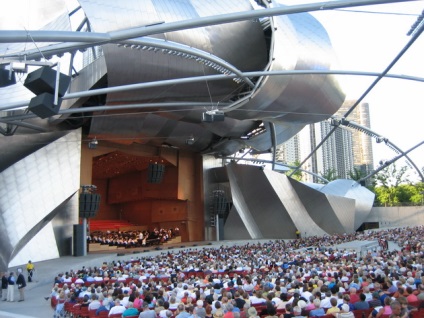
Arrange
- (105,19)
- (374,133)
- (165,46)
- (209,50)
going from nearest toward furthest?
(165,46) < (105,19) < (209,50) < (374,133)

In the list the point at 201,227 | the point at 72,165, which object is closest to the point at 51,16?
the point at 72,165

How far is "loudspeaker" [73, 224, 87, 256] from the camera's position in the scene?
26158 millimetres

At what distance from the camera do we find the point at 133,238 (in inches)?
1432

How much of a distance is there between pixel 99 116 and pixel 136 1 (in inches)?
301

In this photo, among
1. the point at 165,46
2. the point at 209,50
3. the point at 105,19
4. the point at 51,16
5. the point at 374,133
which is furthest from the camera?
the point at 374,133

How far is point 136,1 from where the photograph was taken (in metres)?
21.3

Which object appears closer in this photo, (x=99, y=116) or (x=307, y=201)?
(x=99, y=116)

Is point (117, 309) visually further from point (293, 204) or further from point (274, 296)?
point (293, 204)

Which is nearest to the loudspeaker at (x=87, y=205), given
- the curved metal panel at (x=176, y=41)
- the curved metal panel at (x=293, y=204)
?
the curved metal panel at (x=176, y=41)

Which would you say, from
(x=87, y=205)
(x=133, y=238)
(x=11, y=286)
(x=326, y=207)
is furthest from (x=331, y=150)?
(x=11, y=286)

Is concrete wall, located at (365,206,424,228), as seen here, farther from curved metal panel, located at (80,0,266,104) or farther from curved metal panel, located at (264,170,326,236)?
curved metal panel, located at (80,0,266,104)

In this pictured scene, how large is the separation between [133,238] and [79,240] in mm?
10273

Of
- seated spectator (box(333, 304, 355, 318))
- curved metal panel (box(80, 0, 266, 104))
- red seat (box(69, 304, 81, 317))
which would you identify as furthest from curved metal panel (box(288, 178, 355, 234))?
seated spectator (box(333, 304, 355, 318))

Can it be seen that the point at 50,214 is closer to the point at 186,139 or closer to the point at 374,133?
the point at 186,139
